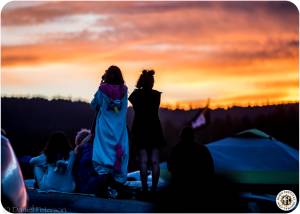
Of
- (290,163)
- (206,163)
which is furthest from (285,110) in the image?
(206,163)

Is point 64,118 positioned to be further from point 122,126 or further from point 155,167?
point 155,167

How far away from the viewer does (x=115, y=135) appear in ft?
38.4

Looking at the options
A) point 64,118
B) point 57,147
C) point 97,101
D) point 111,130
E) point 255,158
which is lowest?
point 255,158

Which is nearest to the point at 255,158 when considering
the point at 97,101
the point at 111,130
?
the point at 111,130

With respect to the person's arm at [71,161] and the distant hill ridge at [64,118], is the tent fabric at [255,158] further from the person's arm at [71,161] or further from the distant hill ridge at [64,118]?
the person's arm at [71,161]

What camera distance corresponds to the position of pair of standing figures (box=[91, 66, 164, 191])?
10914mm

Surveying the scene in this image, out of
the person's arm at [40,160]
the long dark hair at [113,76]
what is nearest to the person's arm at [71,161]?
the person's arm at [40,160]

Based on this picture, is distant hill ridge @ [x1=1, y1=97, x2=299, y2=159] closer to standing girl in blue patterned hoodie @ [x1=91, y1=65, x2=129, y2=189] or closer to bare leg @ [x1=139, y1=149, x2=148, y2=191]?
standing girl in blue patterned hoodie @ [x1=91, y1=65, x2=129, y2=189]

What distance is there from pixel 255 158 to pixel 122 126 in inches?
173

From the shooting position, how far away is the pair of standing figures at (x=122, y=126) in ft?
35.8

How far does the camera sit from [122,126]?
11734 mm

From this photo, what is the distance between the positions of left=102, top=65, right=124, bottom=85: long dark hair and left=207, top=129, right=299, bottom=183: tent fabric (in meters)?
3.72

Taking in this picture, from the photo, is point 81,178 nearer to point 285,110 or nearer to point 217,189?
point 217,189

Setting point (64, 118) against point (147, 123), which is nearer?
point (147, 123)
